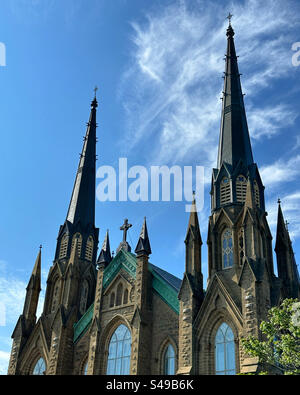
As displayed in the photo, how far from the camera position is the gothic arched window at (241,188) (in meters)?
27.7

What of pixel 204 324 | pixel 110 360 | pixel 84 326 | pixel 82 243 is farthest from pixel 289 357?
pixel 82 243

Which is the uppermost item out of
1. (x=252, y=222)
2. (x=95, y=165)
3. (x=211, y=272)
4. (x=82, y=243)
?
(x=95, y=165)

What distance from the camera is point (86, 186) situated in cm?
3872

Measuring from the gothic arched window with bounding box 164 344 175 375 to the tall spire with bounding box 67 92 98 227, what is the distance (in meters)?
13.9

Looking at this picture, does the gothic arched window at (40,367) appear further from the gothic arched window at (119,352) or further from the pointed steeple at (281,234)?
the pointed steeple at (281,234)

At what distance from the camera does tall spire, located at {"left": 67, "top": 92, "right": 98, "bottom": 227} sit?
3687cm

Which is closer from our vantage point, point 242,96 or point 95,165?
point 242,96

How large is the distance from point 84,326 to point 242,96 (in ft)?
63.4

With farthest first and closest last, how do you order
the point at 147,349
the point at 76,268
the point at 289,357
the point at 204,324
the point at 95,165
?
the point at 95,165, the point at 76,268, the point at 147,349, the point at 204,324, the point at 289,357

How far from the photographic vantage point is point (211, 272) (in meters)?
26.1

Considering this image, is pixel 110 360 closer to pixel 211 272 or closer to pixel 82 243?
pixel 211 272

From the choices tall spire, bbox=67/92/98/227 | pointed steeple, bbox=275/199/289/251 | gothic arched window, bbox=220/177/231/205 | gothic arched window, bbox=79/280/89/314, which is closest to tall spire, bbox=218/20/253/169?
gothic arched window, bbox=220/177/231/205
